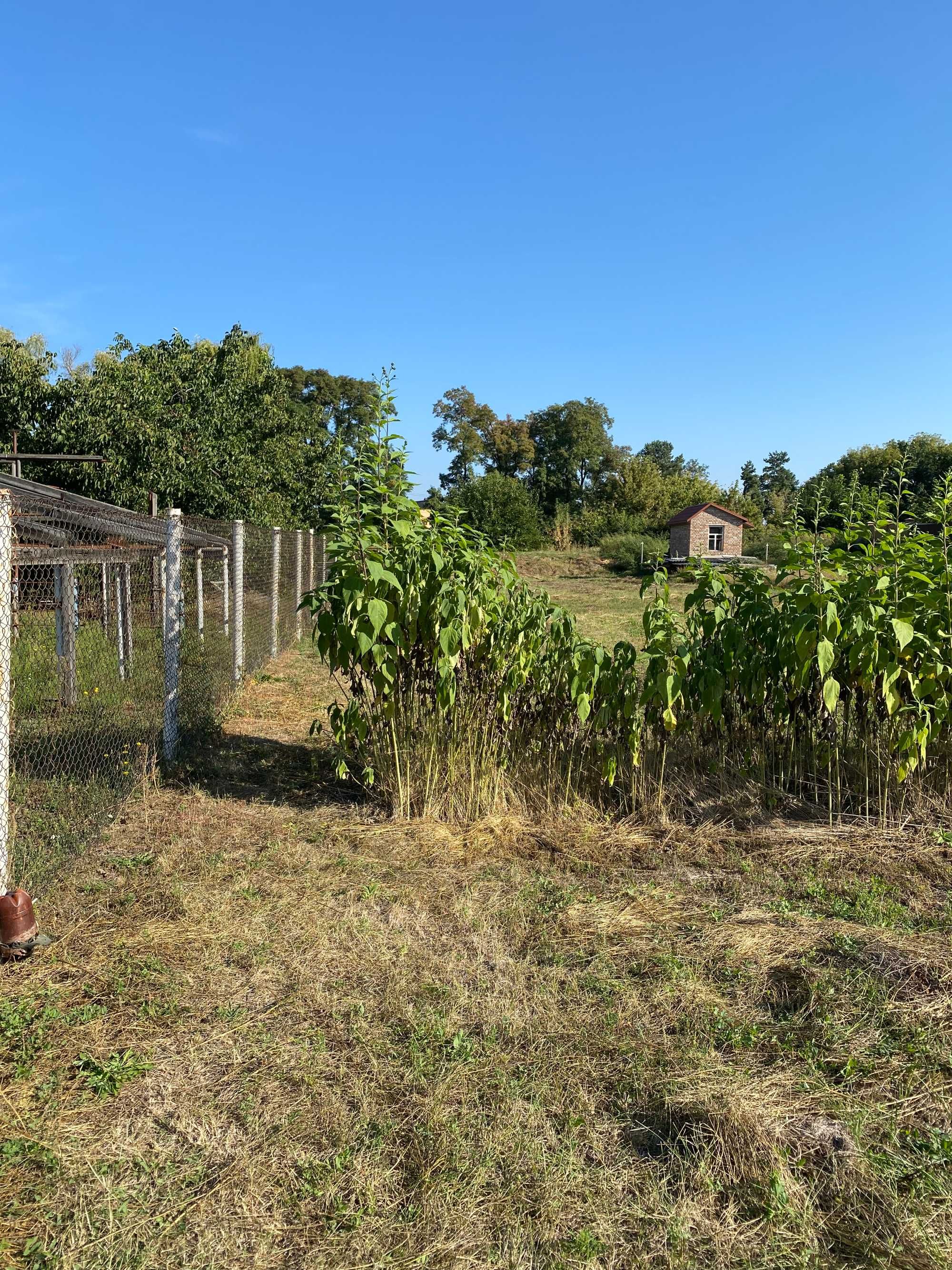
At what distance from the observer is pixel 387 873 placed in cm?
387

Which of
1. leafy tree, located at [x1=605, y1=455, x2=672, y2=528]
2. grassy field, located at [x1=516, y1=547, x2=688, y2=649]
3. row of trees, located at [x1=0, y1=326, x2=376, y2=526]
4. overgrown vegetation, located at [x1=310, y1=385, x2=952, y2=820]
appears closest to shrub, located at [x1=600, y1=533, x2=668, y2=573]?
grassy field, located at [x1=516, y1=547, x2=688, y2=649]

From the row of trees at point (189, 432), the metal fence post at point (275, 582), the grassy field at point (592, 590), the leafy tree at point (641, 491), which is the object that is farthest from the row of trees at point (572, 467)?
the metal fence post at point (275, 582)

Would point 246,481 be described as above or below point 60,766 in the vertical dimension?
above

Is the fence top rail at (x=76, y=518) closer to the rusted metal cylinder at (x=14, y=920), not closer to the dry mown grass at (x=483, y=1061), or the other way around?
the dry mown grass at (x=483, y=1061)

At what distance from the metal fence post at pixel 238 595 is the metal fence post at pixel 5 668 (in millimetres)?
4653

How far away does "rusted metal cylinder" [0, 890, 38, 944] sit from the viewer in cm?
293

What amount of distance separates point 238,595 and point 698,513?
3528cm

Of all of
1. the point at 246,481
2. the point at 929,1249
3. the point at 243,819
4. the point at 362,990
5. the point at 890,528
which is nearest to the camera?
the point at 929,1249

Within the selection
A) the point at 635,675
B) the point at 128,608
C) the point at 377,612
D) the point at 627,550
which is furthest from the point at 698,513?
the point at 377,612

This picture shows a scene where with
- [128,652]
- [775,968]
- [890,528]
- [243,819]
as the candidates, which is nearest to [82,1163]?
[775,968]

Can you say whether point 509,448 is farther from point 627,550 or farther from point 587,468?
point 627,550

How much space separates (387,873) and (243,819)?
1.10 m

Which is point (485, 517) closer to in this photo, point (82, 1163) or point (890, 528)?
point (890, 528)

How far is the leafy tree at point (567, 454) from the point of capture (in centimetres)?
5647
